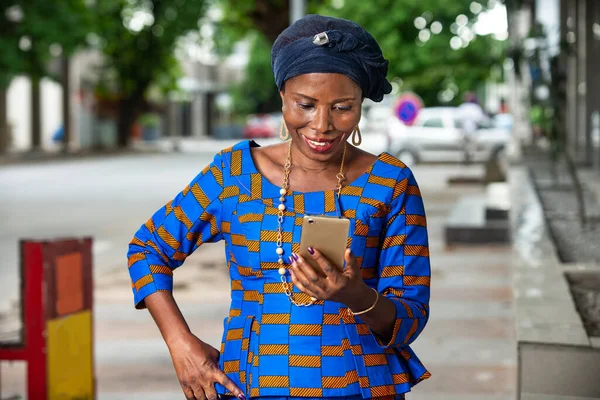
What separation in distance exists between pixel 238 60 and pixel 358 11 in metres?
52.1

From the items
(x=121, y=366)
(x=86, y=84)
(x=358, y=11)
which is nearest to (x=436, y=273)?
(x=121, y=366)

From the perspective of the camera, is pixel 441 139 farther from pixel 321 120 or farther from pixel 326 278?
pixel 326 278

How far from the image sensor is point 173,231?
273 centimetres

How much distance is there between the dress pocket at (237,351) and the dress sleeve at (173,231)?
19cm

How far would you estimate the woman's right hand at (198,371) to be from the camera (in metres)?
2.63

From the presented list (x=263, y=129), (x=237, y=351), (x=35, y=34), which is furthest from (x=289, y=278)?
(x=263, y=129)

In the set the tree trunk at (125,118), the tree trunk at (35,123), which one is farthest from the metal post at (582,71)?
the tree trunk at (125,118)

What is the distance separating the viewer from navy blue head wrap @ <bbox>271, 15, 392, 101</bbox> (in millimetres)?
2549

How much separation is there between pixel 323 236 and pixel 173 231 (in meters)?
0.54

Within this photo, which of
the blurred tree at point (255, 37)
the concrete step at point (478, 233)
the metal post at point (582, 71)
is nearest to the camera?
the concrete step at point (478, 233)

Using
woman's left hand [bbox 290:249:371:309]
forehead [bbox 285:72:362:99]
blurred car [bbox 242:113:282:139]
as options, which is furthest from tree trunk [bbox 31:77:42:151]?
woman's left hand [bbox 290:249:371:309]

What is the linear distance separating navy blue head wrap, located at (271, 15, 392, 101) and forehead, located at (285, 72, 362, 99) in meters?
0.01

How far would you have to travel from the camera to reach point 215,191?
2.72m

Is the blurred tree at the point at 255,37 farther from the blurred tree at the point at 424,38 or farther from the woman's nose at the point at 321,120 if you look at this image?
the woman's nose at the point at 321,120
